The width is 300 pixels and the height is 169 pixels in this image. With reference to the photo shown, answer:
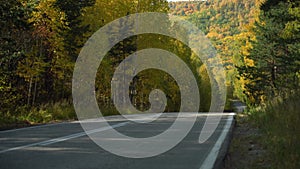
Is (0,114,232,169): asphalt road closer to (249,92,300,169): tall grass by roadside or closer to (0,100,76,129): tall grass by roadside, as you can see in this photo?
(249,92,300,169): tall grass by roadside

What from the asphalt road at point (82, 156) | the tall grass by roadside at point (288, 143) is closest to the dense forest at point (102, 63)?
the tall grass by roadside at point (288, 143)

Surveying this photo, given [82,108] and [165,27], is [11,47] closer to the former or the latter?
[82,108]

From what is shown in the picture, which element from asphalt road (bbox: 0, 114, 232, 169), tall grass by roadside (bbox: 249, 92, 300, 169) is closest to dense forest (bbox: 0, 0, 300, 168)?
tall grass by roadside (bbox: 249, 92, 300, 169)

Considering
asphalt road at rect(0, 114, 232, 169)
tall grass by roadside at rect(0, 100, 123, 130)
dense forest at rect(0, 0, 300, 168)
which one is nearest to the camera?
asphalt road at rect(0, 114, 232, 169)

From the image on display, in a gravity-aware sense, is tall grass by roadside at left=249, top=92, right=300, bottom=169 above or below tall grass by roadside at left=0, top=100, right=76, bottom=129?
below

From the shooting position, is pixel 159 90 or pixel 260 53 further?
pixel 159 90

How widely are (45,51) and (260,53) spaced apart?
16.6 m

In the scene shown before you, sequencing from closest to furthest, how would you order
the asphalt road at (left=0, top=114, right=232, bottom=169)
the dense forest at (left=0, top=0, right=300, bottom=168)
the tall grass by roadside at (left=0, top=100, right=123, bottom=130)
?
the asphalt road at (left=0, top=114, right=232, bottom=169) < the dense forest at (left=0, top=0, right=300, bottom=168) < the tall grass by roadside at (left=0, top=100, right=123, bottom=130)

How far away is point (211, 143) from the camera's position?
8797 mm

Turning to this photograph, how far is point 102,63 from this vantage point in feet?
84.5

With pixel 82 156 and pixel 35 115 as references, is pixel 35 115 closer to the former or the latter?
pixel 35 115

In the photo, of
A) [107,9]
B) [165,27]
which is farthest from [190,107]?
[107,9]

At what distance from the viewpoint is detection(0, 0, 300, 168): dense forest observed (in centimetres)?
1363

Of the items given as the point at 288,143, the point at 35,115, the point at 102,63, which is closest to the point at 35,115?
the point at 35,115
